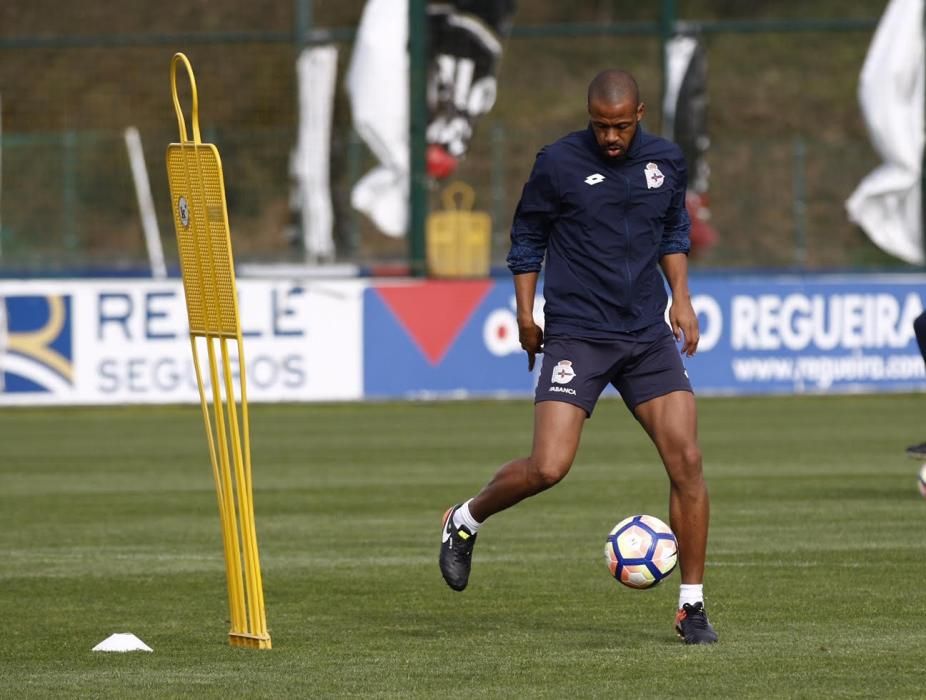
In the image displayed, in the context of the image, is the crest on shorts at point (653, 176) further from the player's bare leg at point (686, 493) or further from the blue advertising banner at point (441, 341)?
the blue advertising banner at point (441, 341)

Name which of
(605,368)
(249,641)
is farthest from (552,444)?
(249,641)

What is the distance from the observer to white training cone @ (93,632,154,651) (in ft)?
28.9

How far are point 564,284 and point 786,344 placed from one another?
17.2 m

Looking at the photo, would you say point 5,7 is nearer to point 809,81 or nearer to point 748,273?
point 809,81

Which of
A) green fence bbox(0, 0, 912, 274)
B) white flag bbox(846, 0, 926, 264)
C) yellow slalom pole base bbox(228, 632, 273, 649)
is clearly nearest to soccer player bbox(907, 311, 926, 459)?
yellow slalom pole base bbox(228, 632, 273, 649)

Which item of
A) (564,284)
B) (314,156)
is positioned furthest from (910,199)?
(564,284)

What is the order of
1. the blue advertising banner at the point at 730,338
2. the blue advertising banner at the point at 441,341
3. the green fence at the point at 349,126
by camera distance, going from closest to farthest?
the blue advertising banner at the point at 441,341 → the blue advertising banner at the point at 730,338 → the green fence at the point at 349,126

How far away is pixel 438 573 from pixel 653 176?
3340mm

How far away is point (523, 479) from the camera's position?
29.6ft

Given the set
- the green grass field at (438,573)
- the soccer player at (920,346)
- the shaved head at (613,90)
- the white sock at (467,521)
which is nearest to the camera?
the green grass field at (438,573)

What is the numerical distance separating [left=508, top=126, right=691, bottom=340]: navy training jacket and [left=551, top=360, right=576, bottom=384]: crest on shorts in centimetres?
12

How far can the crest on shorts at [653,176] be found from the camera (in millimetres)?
8844

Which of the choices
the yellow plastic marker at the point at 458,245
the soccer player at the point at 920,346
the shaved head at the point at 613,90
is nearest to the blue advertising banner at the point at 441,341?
the yellow plastic marker at the point at 458,245

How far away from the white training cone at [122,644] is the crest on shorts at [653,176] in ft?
9.07
